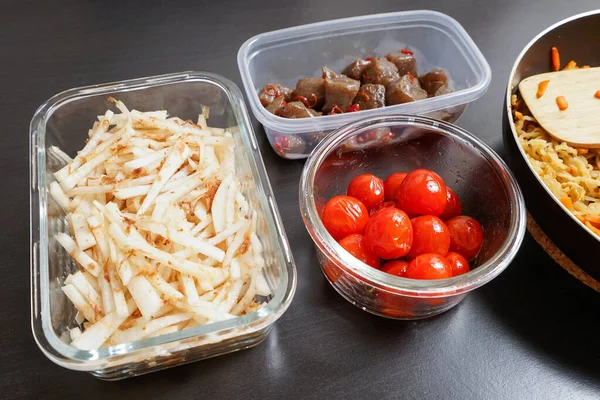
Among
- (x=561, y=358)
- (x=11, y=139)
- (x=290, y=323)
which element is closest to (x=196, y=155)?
(x=290, y=323)

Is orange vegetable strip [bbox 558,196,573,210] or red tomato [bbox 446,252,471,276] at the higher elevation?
orange vegetable strip [bbox 558,196,573,210]

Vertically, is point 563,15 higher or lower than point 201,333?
higher

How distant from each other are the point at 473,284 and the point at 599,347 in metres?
0.42

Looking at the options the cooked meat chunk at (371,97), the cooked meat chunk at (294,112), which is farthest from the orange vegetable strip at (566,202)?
the cooked meat chunk at (294,112)

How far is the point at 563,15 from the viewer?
2010 mm

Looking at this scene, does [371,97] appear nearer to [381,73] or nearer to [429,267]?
[381,73]

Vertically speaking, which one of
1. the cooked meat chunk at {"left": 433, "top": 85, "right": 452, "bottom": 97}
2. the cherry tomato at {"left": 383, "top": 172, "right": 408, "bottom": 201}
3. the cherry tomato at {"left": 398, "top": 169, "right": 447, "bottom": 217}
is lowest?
the cherry tomato at {"left": 383, "top": 172, "right": 408, "bottom": 201}

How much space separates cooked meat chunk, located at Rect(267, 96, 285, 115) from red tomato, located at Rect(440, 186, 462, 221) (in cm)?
53

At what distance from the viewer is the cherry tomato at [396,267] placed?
1113 mm

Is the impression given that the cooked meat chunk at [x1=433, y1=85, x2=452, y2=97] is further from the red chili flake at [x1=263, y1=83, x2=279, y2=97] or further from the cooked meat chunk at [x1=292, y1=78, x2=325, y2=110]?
the red chili flake at [x1=263, y1=83, x2=279, y2=97]

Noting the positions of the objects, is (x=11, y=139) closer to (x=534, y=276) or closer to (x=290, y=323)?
(x=290, y=323)

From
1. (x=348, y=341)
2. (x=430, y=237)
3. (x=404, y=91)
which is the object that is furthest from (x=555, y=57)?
(x=348, y=341)

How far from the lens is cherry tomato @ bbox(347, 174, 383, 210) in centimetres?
123

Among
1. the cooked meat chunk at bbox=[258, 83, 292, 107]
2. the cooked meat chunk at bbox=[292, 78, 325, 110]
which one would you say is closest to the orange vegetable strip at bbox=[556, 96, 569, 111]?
the cooked meat chunk at bbox=[292, 78, 325, 110]
